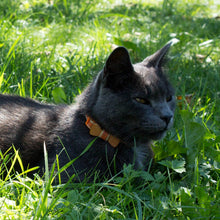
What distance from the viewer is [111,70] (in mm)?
2064

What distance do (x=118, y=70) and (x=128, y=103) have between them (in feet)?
0.69

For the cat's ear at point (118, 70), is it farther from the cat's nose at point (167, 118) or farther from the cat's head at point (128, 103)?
the cat's nose at point (167, 118)

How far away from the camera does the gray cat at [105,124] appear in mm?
2061

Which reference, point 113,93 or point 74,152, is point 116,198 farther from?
point 113,93

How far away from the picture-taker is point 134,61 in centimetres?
376

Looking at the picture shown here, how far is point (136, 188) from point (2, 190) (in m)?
0.75

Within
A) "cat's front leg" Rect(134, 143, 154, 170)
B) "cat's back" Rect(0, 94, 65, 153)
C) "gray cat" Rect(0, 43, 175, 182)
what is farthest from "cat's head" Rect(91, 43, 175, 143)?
"cat's back" Rect(0, 94, 65, 153)

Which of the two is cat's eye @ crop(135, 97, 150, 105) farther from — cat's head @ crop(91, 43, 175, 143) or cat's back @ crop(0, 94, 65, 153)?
cat's back @ crop(0, 94, 65, 153)

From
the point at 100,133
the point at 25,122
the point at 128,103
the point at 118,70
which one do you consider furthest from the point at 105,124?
the point at 25,122

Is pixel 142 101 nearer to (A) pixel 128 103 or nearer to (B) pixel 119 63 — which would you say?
(A) pixel 128 103

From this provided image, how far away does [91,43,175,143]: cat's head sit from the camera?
2.04 m

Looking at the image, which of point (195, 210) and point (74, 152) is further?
point (74, 152)

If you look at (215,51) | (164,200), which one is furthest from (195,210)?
(215,51)

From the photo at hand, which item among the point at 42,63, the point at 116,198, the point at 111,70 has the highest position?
the point at 111,70
